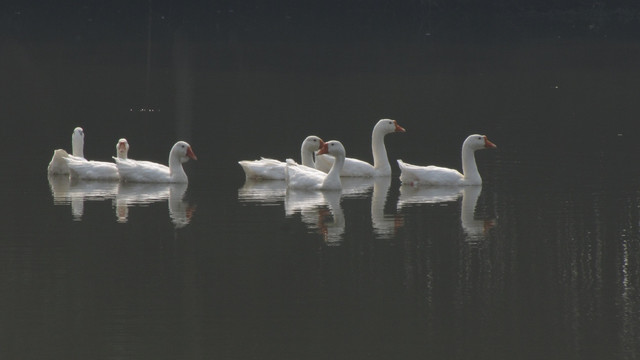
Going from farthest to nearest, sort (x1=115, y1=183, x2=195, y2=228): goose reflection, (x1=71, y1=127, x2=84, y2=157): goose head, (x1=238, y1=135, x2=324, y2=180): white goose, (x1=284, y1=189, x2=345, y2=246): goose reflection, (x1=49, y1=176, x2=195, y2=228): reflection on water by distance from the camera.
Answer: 1. (x1=71, y1=127, x2=84, y2=157): goose head
2. (x1=238, y1=135, x2=324, y2=180): white goose
3. (x1=49, y1=176, x2=195, y2=228): reflection on water
4. (x1=115, y1=183, x2=195, y2=228): goose reflection
5. (x1=284, y1=189, x2=345, y2=246): goose reflection

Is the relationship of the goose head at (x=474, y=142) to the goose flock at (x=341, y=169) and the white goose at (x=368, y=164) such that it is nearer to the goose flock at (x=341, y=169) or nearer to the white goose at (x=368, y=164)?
the goose flock at (x=341, y=169)

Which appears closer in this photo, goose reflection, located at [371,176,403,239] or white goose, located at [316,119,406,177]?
goose reflection, located at [371,176,403,239]

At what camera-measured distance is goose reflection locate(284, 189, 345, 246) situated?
17.7 m

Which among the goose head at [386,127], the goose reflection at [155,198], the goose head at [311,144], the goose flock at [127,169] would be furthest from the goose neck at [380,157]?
the goose reflection at [155,198]

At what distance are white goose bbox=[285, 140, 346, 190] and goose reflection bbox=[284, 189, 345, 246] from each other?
0.34 ft

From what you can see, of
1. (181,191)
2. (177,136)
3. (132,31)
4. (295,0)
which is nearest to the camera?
(181,191)

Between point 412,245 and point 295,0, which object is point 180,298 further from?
point 295,0

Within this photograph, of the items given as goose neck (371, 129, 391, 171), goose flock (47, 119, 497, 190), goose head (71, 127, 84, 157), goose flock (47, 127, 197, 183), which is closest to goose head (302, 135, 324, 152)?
goose flock (47, 119, 497, 190)

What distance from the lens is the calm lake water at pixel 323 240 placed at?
12773mm

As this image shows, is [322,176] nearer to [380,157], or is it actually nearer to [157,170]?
[380,157]

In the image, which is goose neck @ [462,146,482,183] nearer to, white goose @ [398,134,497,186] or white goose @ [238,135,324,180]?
white goose @ [398,134,497,186]

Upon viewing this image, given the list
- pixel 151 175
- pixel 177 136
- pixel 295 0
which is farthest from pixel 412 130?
pixel 295 0

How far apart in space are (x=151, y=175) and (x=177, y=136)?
6.81m

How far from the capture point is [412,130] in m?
30.4
